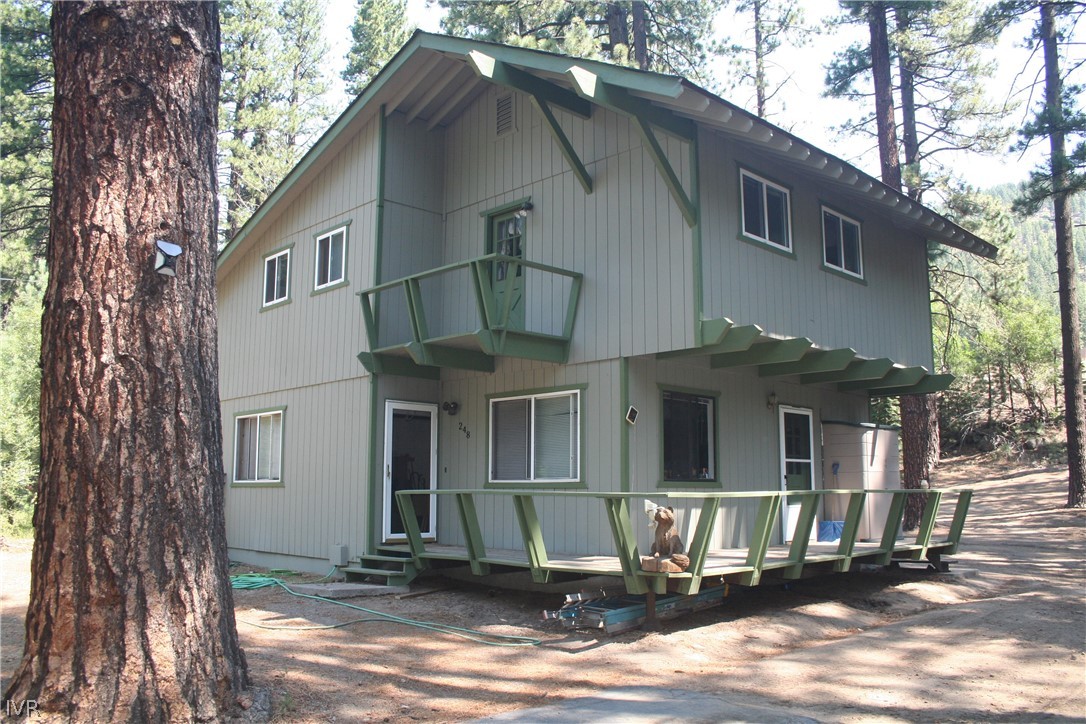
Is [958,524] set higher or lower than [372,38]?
lower

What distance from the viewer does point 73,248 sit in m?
4.78

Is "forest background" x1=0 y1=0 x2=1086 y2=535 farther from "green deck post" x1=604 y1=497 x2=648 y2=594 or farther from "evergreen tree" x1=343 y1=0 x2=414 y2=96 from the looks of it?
"green deck post" x1=604 y1=497 x2=648 y2=594

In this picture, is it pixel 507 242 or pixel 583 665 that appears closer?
pixel 583 665

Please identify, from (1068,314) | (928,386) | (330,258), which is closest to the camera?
(928,386)

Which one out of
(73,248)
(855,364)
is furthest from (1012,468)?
(73,248)

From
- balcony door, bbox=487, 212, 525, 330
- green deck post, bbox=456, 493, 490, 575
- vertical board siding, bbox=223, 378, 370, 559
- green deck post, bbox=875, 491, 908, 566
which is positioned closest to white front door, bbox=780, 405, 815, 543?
green deck post, bbox=875, 491, 908, 566

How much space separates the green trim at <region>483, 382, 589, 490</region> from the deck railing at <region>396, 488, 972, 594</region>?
0.31m

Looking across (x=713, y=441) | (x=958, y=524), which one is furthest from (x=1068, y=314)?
(x=713, y=441)

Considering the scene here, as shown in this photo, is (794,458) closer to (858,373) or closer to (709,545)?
(858,373)

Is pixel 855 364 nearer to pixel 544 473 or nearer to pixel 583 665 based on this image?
pixel 544 473

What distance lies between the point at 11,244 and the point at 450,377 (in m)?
20.2

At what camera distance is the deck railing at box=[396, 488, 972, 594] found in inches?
308

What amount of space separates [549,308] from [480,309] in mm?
1443

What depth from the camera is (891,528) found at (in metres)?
10.5
